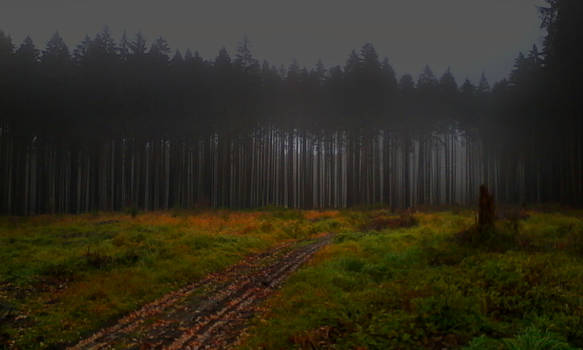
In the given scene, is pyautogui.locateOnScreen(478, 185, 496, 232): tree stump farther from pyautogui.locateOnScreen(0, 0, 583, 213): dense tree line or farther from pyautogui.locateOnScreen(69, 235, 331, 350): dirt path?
pyautogui.locateOnScreen(0, 0, 583, 213): dense tree line

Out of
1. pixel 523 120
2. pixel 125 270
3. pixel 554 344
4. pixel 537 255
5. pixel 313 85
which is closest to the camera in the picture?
pixel 554 344

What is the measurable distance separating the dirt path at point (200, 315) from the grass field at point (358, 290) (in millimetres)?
521

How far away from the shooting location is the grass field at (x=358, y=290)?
17.5 ft

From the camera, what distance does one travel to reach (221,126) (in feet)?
123

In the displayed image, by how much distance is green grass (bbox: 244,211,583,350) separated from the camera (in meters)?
5.10

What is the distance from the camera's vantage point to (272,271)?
11.1 metres

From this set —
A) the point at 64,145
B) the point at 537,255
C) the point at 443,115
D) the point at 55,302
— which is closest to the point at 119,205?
the point at 64,145

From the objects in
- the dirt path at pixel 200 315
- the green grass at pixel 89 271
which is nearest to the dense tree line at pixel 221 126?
the green grass at pixel 89 271

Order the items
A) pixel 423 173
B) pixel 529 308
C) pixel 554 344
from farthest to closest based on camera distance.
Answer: pixel 423 173 < pixel 529 308 < pixel 554 344

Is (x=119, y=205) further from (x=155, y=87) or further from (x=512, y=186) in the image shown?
(x=512, y=186)

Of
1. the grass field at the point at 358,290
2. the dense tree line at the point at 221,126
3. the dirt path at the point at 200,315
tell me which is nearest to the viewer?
the grass field at the point at 358,290

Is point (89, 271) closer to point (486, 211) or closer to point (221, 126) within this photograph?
point (486, 211)

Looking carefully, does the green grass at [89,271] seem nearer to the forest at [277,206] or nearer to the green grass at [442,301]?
the forest at [277,206]

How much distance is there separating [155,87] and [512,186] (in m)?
46.9
